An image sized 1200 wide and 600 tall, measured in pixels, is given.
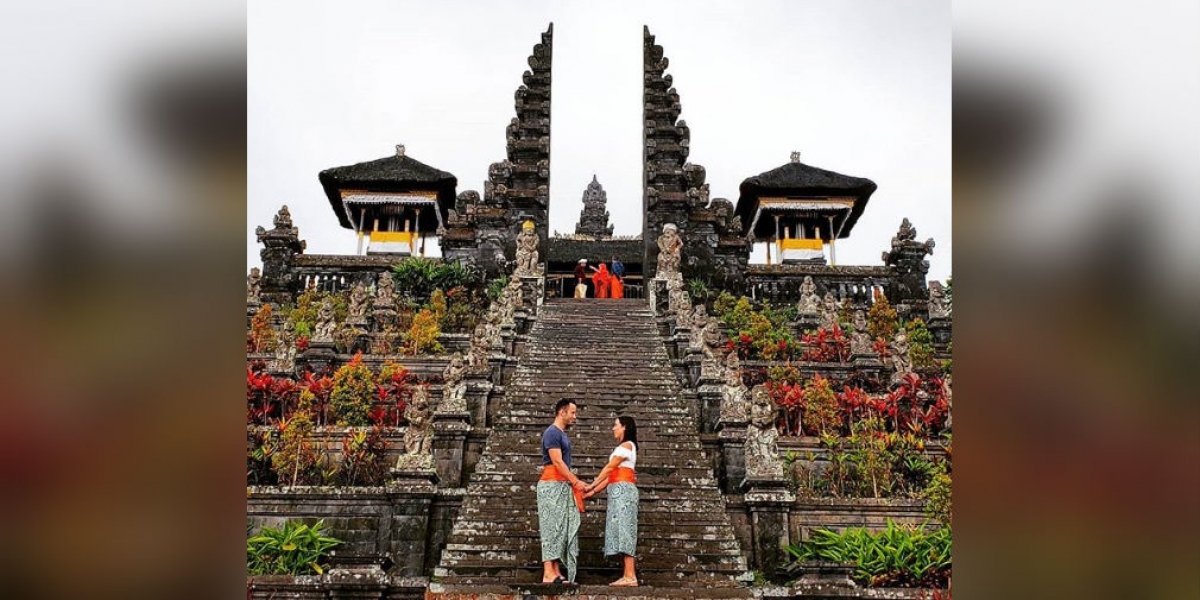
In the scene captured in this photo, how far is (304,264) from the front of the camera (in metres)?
21.7

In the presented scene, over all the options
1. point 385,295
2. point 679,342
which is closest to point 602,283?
point 385,295

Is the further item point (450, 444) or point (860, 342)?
point (860, 342)

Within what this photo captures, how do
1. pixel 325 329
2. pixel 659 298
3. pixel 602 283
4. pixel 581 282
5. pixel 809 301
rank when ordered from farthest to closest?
pixel 602 283 < pixel 581 282 < pixel 809 301 < pixel 659 298 < pixel 325 329

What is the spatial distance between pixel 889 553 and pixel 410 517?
4.84 m

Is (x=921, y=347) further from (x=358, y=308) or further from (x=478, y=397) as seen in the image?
(x=358, y=308)

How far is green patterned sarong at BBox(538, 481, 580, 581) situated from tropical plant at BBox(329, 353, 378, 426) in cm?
546

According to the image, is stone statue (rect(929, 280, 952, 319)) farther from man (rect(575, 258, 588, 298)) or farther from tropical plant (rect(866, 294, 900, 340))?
man (rect(575, 258, 588, 298))

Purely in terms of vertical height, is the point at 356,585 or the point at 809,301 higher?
the point at 809,301

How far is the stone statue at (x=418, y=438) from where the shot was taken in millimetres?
8227

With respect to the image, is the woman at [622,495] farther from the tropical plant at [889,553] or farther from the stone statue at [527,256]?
the stone statue at [527,256]

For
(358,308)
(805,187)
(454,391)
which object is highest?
(805,187)

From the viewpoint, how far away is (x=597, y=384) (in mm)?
11156
